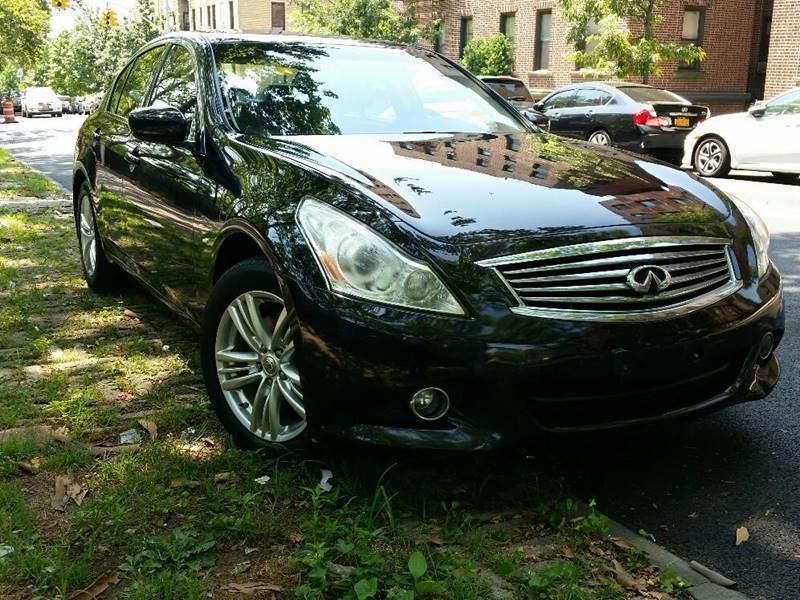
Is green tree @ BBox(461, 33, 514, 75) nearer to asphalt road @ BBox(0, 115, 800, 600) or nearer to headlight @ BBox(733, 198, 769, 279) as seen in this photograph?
asphalt road @ BBox(0, 115, 800, 600)

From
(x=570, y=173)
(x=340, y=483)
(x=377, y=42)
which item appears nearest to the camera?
(x=340, y=483)

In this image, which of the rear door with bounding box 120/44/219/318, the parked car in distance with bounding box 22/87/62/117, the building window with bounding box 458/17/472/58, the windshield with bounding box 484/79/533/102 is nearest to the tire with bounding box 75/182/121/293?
the rear door with bounding box 120/44/219/318

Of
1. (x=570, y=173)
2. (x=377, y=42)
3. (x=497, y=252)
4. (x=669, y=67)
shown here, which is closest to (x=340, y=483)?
(x=497, y=252)

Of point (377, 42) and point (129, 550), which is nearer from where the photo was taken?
point (129, 550)

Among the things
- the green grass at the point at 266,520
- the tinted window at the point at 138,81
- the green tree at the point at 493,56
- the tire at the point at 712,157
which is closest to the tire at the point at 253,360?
the green grass at the point at 266,520

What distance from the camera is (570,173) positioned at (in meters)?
3.46

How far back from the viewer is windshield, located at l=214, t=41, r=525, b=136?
3982mm

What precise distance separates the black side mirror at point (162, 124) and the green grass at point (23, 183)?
7.88 metres

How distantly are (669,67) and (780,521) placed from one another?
2359 centimetres

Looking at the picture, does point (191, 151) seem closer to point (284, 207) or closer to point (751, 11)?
point (284, 207)

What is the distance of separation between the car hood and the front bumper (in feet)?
1.12

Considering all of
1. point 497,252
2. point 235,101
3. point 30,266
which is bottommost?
point 30,266

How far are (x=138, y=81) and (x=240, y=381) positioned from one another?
111 inches

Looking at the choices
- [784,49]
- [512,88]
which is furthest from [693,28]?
[512,88]
